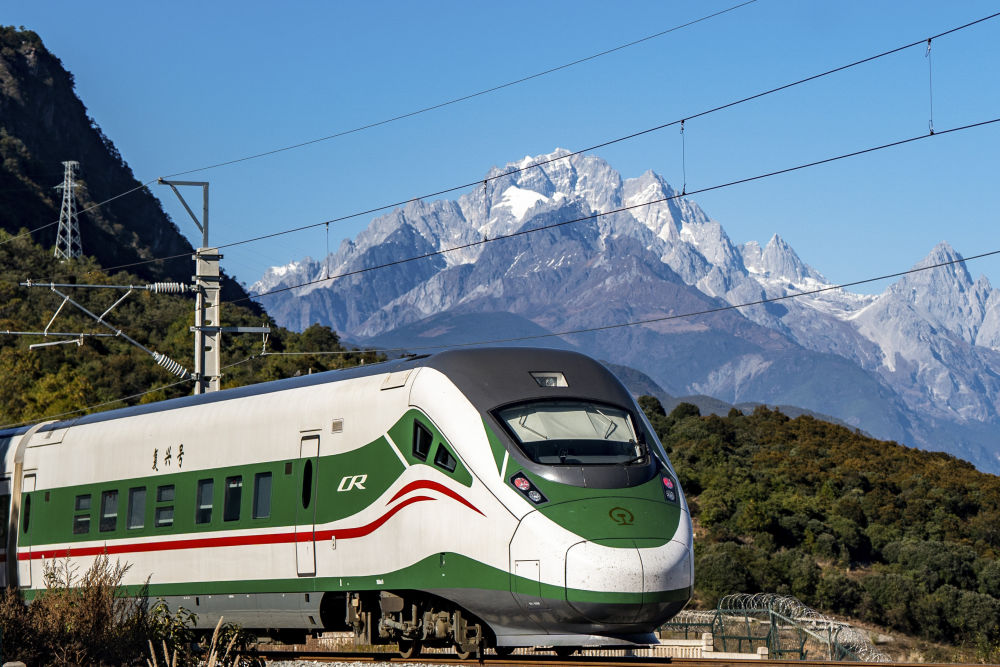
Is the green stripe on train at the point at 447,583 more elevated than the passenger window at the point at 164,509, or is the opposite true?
the passenger window at the point at 164,509

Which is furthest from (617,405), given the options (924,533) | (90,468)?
(924,533)

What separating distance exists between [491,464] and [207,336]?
79.6 ft

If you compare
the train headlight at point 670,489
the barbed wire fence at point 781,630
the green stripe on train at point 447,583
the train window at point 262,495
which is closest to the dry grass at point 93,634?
the green stripe on train at point 447,583

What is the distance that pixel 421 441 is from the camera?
16922mm

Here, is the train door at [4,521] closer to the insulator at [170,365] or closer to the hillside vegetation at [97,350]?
the insulator at [170,365]

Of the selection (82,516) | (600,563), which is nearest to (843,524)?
(82,516)

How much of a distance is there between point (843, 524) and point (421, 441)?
2077 inches

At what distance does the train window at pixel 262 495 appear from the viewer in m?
19.4

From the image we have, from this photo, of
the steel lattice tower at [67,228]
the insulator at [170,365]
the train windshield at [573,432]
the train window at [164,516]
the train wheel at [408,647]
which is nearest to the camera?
the train windshield at [573,432]

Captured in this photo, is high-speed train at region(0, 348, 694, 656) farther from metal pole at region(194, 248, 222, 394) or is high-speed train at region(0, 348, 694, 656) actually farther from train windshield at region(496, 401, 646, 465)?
metal pole at region(194, 248, 222, 394)

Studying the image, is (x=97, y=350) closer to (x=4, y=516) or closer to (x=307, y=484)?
(x=4, y=516)

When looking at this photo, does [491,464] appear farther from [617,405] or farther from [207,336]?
[207,336]

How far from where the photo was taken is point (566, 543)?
49.5ft

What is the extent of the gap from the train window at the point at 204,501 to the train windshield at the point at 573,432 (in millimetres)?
6384
